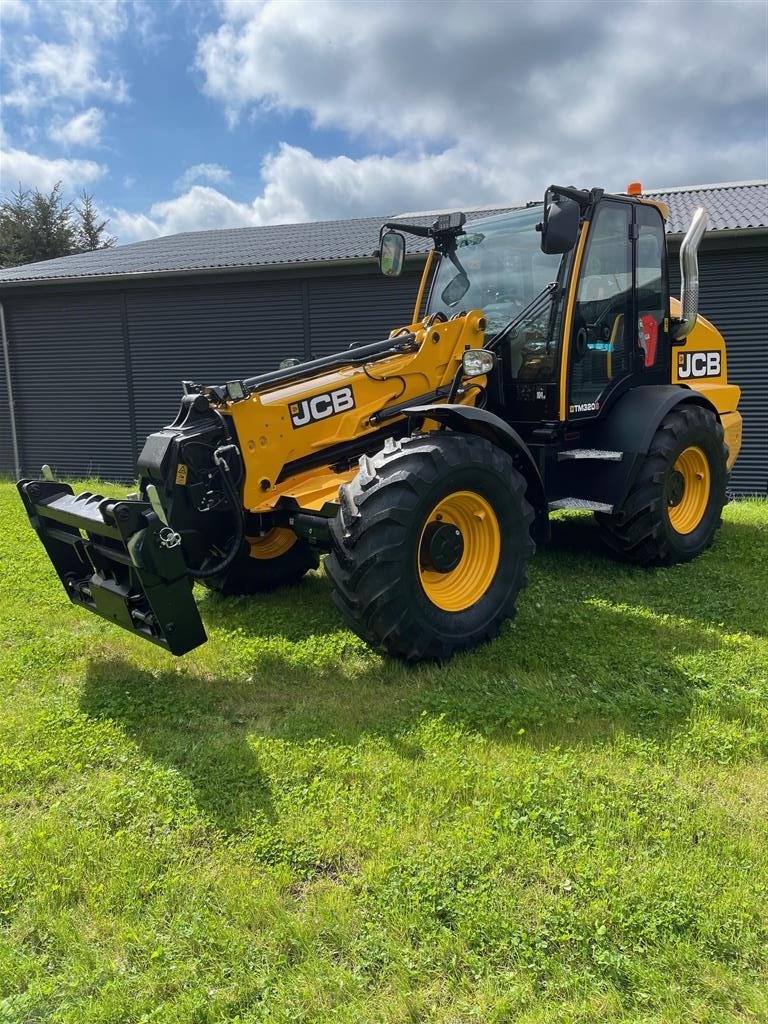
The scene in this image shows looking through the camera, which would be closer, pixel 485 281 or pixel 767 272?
pixel 485 281

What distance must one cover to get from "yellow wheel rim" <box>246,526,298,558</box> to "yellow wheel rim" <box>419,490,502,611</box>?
1.47 metres

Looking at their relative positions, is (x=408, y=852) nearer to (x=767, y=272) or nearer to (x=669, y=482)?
(x=669, y=482)

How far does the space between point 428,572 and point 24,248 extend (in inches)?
1154

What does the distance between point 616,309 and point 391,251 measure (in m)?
1.83

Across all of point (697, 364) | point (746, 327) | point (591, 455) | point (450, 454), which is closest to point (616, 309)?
point (591, 455)

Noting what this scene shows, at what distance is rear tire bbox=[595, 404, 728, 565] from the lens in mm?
5773

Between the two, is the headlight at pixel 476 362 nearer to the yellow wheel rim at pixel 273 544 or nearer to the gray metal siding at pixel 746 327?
the yellow wheel rim at pixel 273 544

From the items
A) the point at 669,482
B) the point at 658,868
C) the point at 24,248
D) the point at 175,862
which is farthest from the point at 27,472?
the point at 24,248

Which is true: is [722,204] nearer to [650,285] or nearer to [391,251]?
[650,285]

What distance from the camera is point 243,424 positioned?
441 cm

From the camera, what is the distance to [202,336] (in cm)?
1271

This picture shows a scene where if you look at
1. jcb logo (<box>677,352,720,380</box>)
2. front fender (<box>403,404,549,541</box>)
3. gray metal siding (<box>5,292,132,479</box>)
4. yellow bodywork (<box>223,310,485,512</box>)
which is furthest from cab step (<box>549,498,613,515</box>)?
gray metal siding (<box>5,292,132,479</box>)

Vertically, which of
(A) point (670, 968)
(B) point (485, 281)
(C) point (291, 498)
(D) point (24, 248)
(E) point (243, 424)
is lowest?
(A) point (670, 968)

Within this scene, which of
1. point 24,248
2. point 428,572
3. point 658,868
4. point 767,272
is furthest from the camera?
point 24,248
